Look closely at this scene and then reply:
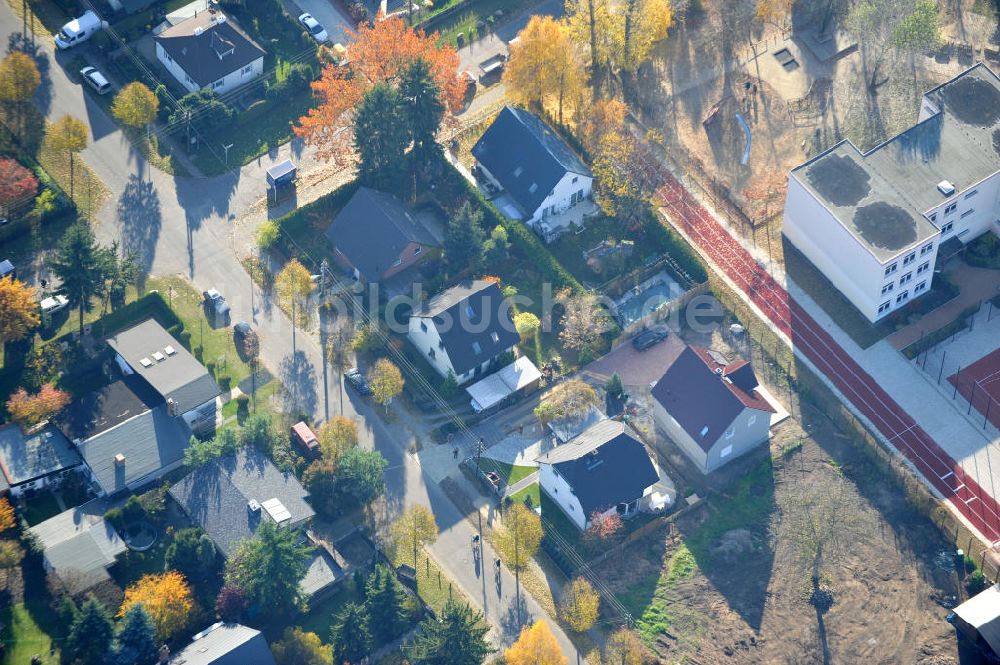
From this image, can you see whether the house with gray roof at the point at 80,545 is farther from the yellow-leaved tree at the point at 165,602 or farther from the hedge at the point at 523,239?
the hedge at the point at 523,239

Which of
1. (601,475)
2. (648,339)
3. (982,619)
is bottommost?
(982,619)

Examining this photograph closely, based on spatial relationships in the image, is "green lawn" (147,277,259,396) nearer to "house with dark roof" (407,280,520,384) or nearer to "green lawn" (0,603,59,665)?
"house with dark roof" (407,280,520,384)

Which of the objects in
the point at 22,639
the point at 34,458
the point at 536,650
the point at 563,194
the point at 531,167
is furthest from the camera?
the point at 563,194

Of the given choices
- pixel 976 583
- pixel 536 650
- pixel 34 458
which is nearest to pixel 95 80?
pixel 34 458

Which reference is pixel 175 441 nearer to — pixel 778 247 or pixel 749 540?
pixel 749 540

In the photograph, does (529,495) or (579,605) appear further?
(529,495)

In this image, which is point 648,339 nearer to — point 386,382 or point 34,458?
point 386,382

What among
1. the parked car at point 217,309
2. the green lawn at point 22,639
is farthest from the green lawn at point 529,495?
the green lawn at point 22,639

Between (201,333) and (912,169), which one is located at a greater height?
(201,333)
